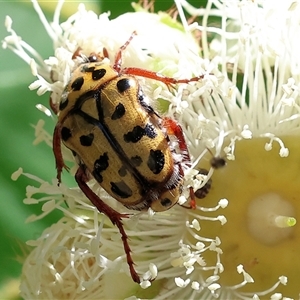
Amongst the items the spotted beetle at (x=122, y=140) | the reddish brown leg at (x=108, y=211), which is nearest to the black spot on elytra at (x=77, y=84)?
the spotted beetle at (x=122, y=140)

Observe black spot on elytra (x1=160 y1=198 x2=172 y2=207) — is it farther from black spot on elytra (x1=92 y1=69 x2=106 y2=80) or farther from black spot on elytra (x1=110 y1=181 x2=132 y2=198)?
black spot on elytra (x1=92 y1=69 x2=106 y2=80)

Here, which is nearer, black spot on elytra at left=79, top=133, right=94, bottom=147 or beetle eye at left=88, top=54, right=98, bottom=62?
black spot on elytra at left=79, top=133, right=94, bottom=147

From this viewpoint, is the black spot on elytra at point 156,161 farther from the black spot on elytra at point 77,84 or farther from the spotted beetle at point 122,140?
the black spot on elytra at point 77,84

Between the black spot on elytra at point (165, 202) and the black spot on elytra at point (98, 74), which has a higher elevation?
the black spot on elytra at point (98, 74)

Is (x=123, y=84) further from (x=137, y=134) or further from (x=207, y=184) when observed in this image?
(x=207, y=184)

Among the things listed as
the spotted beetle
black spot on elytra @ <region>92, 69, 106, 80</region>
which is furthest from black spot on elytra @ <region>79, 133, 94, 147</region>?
black spot on elytra @ <region>92, 69, 106, 80</region>

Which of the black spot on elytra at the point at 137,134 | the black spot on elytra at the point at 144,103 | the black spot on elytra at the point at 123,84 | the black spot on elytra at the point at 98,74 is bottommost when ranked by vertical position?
the black spot on elytra at the point at 137,134
